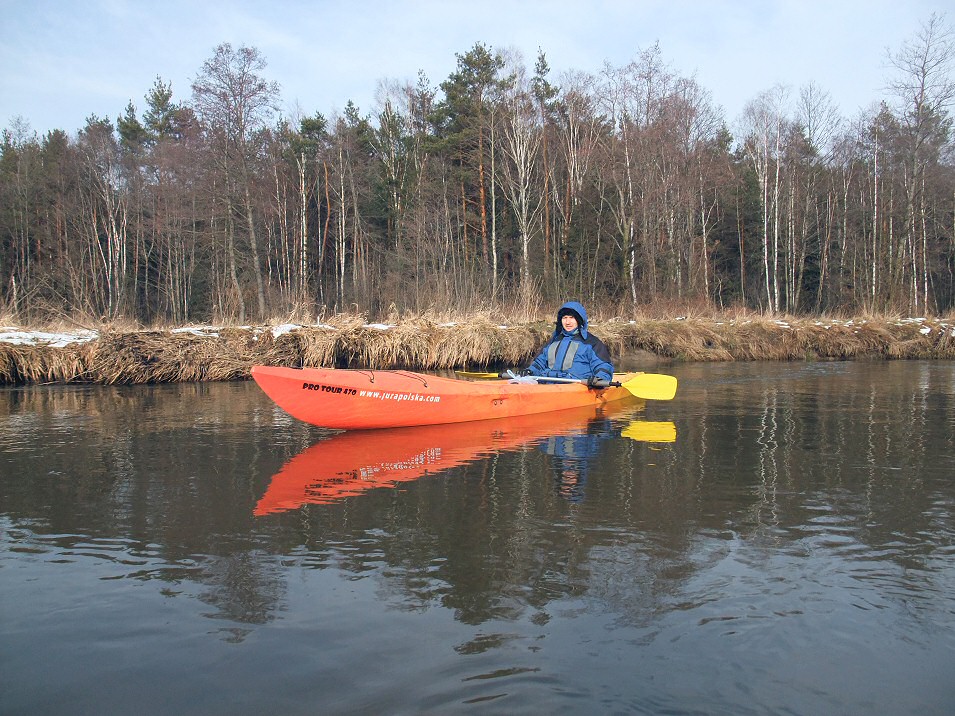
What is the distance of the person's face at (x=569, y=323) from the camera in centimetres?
947

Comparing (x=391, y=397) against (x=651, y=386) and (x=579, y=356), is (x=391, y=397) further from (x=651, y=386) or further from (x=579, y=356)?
(x=651, y=386)

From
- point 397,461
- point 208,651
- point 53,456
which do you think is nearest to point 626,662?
point 208,651

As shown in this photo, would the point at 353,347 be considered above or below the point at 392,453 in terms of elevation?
above

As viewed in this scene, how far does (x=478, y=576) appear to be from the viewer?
3.68 meters

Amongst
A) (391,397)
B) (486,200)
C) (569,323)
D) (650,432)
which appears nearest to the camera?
(391,397)

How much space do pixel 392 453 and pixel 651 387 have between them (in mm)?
4298

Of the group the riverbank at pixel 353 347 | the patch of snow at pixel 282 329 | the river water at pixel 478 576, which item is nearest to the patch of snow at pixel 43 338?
the riverbank at pixel 353 347

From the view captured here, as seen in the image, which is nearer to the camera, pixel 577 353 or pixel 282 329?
pixel 577 353

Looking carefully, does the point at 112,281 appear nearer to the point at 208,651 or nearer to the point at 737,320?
the point at 737,320

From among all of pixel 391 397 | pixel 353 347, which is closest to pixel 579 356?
pixel 391 397

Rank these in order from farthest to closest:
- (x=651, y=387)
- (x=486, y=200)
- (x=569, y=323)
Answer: (x=486, y=200), (x=651, y=387), (x=569, y=323)

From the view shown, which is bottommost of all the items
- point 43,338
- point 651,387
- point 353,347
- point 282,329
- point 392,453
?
point 392,453

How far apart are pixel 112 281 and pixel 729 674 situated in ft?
105

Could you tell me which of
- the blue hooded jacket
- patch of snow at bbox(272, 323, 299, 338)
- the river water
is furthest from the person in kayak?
patch of snow at bbox(272, 323, 299, 338)
